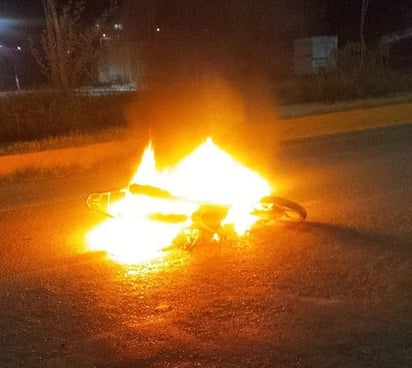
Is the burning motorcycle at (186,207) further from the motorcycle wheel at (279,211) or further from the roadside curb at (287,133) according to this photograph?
the roadside curb at (287,133)

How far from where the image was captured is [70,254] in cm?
683

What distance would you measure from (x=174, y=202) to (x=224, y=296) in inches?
86.6

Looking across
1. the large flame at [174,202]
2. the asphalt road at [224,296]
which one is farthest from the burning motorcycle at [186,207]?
the asphalt road at [224,296]

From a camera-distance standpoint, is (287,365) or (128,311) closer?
(287,365)

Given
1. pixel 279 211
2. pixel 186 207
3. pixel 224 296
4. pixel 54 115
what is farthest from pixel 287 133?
pixel 224 296

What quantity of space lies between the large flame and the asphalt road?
29 cm

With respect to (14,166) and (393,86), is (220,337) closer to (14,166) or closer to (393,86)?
(14,166)

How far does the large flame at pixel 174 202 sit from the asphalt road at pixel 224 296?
0.29m

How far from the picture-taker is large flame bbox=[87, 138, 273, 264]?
714cm

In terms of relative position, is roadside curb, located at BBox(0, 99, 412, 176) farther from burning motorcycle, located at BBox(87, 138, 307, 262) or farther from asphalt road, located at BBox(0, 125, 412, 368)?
burning motorcycle, located at BBox(87, 138, 307, 262)

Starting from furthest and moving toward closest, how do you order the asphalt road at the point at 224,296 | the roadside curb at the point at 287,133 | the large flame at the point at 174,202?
the roadside curb at the point at 287,133 < the large flame at the point at 174,202 < the asphalt road at the point at 224,296

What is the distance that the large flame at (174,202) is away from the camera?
23.4ft

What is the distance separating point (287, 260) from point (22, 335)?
251 centimetres

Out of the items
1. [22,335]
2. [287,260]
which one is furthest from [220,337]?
[287,260]
